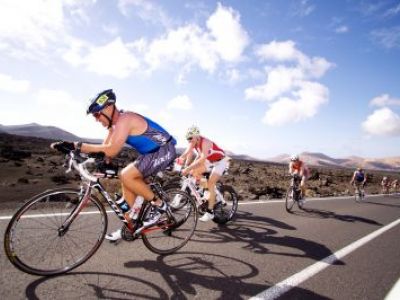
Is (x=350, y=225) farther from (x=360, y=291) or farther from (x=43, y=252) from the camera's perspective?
(x=43, y=252)

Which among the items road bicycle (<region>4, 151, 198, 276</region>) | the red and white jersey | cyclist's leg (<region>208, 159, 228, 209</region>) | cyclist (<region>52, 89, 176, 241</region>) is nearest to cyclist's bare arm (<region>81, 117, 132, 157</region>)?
cyclist (<region>52, 89, 176, 241</region>)

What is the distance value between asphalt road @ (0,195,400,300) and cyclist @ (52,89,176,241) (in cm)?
65

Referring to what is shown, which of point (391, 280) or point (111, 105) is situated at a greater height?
point (111, 105)

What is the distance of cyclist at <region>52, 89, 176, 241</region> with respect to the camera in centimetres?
423

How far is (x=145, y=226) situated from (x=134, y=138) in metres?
1.29

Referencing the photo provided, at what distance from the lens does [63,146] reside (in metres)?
3.99

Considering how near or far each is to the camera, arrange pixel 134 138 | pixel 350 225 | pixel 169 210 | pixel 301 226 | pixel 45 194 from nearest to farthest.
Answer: pixel 45 194
pixel 134 138
pixel 169 210
pixel 301 226
pixel 350 225

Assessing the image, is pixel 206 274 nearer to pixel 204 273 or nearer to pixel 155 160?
pixel 204 273

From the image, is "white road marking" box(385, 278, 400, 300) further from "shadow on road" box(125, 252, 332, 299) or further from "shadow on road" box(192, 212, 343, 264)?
"shadow on road" box(192, 212, 343, 264)

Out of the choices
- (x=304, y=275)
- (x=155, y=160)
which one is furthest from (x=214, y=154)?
(x=304, y=275)

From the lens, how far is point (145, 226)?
4.81 m

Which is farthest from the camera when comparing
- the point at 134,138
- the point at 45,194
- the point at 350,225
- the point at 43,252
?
the point at 350,225

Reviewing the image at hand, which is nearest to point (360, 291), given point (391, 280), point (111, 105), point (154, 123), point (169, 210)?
point (391, 280)

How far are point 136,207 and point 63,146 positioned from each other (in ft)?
4.48
